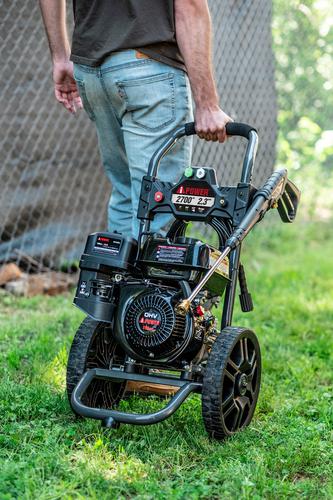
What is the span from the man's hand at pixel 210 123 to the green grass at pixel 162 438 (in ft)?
3.71

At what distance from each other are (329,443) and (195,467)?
1.80 ft

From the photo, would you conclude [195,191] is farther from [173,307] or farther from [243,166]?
[173,307]

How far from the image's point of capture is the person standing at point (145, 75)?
3.43 meters

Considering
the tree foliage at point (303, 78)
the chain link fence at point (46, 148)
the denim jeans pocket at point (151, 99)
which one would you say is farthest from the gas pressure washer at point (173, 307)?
the tree foliage at point (303, 78)

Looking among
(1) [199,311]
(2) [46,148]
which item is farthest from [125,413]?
(2) [46,148]

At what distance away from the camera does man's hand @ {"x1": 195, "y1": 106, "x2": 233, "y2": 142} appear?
134 inches

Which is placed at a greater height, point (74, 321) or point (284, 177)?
point (284, 177)

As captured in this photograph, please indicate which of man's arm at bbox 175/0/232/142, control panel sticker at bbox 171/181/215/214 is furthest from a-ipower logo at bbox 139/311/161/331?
man's arm at bbox 175/0/232/142

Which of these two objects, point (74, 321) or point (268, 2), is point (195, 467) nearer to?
point (74, 321)

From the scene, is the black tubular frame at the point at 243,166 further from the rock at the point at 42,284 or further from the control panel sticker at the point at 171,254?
the rock at the point at 42,284

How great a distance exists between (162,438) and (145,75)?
1434 millimetres

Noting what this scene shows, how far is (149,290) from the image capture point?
320cm

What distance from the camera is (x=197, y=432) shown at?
10.8 feet

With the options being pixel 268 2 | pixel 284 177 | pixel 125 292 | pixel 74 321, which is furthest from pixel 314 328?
pixel 268 2
